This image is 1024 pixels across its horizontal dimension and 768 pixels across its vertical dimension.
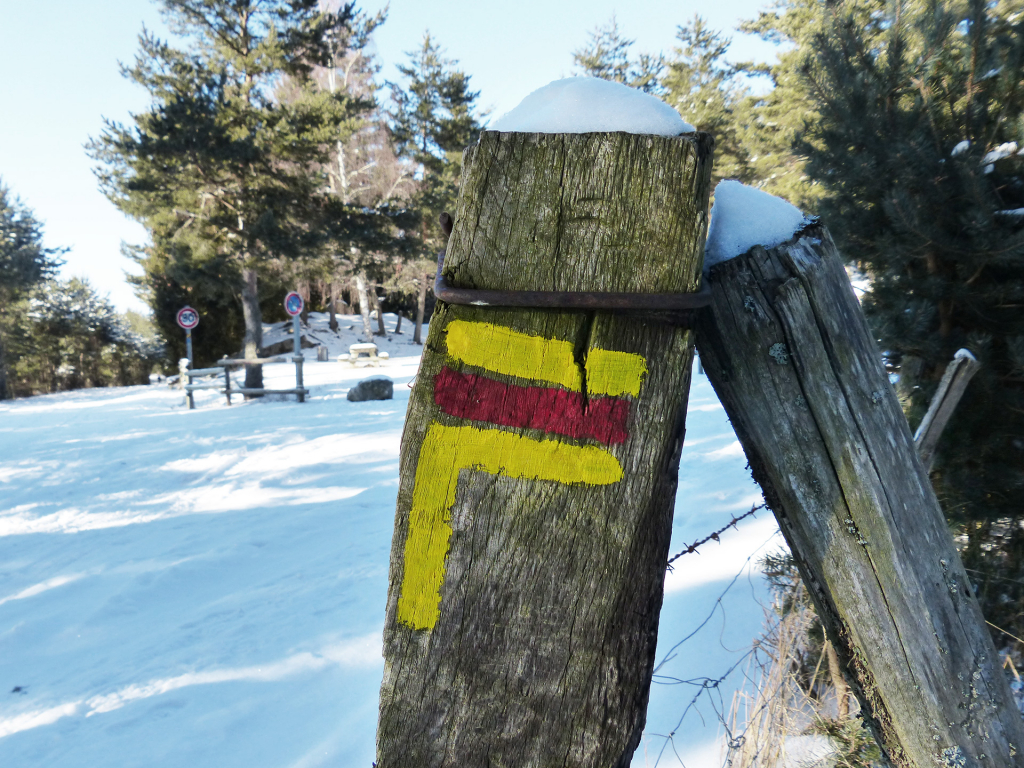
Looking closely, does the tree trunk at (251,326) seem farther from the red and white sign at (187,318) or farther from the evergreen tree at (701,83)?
the evergreen tree at (701,83)

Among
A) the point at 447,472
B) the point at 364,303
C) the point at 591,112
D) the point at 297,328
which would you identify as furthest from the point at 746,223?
the point at 364,303

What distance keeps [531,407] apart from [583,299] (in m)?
0.15

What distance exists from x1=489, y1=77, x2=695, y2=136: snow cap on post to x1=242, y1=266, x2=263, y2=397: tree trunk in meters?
13.7

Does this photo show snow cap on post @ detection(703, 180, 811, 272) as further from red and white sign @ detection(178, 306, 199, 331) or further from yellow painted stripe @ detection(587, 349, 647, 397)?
red and white sign @ detection(178, 306, 199, 331)

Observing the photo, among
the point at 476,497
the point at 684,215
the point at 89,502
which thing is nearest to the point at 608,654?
the point at 476,497

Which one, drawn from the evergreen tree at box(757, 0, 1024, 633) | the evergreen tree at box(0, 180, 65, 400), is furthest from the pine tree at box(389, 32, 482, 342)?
the evergreen tree at box(757, 0, 1024, 633)

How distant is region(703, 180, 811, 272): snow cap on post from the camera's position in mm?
860

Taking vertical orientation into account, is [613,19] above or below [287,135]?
above

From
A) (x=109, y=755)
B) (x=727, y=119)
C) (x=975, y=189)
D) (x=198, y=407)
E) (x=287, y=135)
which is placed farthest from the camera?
(x=727, y=119)

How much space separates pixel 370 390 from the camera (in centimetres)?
1205

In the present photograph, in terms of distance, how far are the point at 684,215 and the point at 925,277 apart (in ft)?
8.53

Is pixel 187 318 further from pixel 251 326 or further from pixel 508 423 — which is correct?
pixel 508 423

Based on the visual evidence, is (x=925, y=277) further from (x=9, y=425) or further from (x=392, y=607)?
(x=9, y=425)

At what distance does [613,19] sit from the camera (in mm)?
19672
